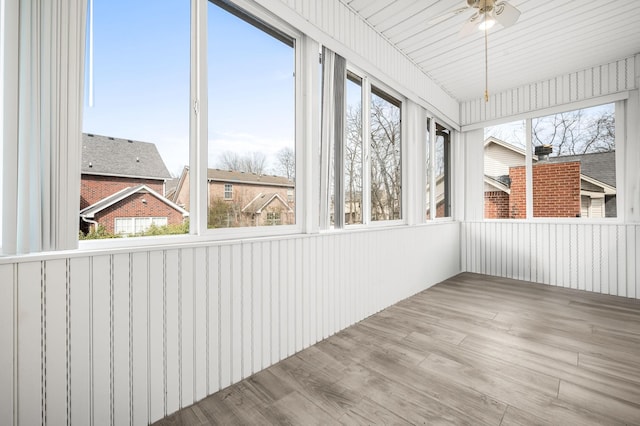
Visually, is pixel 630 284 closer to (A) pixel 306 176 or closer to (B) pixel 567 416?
(B) pixel 567 416

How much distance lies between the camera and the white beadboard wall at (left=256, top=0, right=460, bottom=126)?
7.46 ft

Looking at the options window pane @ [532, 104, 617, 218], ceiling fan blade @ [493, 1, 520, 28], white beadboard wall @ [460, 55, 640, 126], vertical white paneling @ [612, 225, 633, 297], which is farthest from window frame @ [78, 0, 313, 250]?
vertical white paneling @ [612, 225, 633, 297]

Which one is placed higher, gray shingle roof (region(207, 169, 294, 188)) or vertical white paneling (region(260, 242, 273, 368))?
gray shingle roof (region(207, 169, 294, 188))

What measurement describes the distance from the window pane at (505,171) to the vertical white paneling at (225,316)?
470 cm

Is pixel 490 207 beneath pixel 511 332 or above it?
above

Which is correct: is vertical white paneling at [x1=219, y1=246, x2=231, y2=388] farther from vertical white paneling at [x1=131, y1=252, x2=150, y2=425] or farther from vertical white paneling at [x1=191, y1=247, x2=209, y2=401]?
vertical white paneling at [x1=131, y1=252, x2=150, y2=425]

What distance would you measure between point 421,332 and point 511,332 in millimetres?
831

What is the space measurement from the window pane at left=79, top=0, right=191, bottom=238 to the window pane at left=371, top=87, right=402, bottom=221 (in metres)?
2.13

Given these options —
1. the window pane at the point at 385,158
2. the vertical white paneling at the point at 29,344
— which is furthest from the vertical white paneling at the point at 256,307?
the window pane at the point at 385,158

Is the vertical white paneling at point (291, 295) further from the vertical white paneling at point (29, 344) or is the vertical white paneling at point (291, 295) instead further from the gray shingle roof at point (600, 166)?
the gray shingle roof at point (600, 166)

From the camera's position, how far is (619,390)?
5.95 ft

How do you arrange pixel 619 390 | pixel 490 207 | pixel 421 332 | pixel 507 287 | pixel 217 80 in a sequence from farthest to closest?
pixel 490 207 → pixel 507 287 → pixel 421 332 → pixel 217 80 → pixel 619 390

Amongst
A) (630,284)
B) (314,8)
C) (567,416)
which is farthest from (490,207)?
(314,8)

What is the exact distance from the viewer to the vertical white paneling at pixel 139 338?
149 cm
